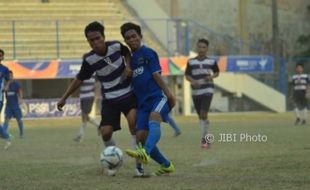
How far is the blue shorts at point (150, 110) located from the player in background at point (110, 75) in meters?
0.25

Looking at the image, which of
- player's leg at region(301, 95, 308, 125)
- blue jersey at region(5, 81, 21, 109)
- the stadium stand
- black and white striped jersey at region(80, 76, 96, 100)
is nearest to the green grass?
black and white striped jersey at region(80, 76, 96, 100)

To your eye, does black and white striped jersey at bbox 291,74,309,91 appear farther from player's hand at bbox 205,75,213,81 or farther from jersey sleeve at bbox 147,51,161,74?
jersey sleeve at bbox 147,51,161,74

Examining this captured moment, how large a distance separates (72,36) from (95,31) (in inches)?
1037

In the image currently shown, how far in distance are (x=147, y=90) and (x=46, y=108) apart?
76.6 feet

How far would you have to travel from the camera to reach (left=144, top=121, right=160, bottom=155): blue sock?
9380 millimetres

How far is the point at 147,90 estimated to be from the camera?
977 cm

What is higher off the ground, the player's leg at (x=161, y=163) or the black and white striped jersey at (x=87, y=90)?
the black and white striped jersey at (x=87, y=90)

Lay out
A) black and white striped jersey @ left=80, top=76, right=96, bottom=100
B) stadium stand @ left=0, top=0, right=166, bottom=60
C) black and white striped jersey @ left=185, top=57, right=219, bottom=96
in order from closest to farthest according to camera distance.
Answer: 1. black and white striped jersey @ left=185, top=57, right=219, bottom=96
2. black and white striped jersey @ left=80, top=76, right=96, bottom=100
3. stadium stand @ left=0, top=0, right=166, bottom=60

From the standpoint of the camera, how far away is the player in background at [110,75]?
385 inches

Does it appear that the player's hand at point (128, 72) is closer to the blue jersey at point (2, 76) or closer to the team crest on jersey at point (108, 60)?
the team crest on jersey at point (108, 60)

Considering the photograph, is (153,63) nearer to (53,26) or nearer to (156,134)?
(156,134)

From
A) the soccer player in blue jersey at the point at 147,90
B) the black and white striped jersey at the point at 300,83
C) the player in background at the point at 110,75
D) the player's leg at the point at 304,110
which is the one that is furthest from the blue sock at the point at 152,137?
the black and white striped jersey at the point at 300,83

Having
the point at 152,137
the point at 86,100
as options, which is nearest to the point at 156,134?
the point at 152,137

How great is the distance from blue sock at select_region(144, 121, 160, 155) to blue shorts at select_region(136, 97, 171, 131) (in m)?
0.15
